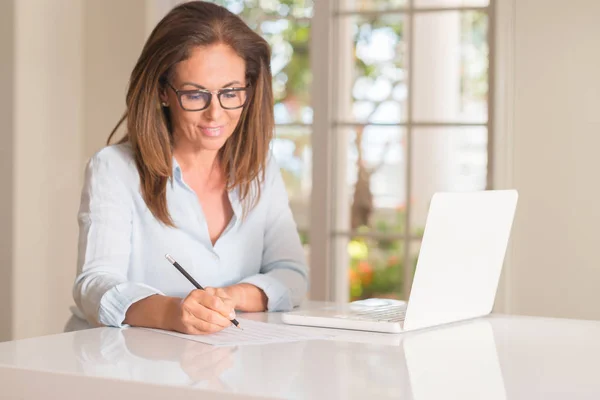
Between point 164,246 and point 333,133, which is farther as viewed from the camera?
point 333,133

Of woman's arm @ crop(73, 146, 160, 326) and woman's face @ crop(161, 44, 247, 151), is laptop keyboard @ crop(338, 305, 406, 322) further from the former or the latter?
woman's face @ crop(161, 44, 247, 151)

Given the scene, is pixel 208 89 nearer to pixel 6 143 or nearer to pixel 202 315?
pixel 202 315

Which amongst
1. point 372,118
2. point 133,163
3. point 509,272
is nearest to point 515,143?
point 509,272

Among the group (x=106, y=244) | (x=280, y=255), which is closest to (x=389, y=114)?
(x=280, y=255)

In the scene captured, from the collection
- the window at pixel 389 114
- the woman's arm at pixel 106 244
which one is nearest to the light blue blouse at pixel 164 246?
the woman's arm at pixel 106 244

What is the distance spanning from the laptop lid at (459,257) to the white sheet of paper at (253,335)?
0.23 metres

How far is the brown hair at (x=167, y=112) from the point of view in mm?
2291

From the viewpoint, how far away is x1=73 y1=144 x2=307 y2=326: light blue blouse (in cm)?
208

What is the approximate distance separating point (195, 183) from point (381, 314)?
0.67 meters

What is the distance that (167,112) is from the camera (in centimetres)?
244

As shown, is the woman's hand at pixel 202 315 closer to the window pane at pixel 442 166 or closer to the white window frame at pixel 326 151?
the white window frame at pixel 326 151

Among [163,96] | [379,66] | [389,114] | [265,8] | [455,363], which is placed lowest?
[455,363]

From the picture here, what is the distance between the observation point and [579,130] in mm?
3627

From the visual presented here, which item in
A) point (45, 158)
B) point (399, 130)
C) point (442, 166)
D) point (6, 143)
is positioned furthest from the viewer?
point (399, 130)
